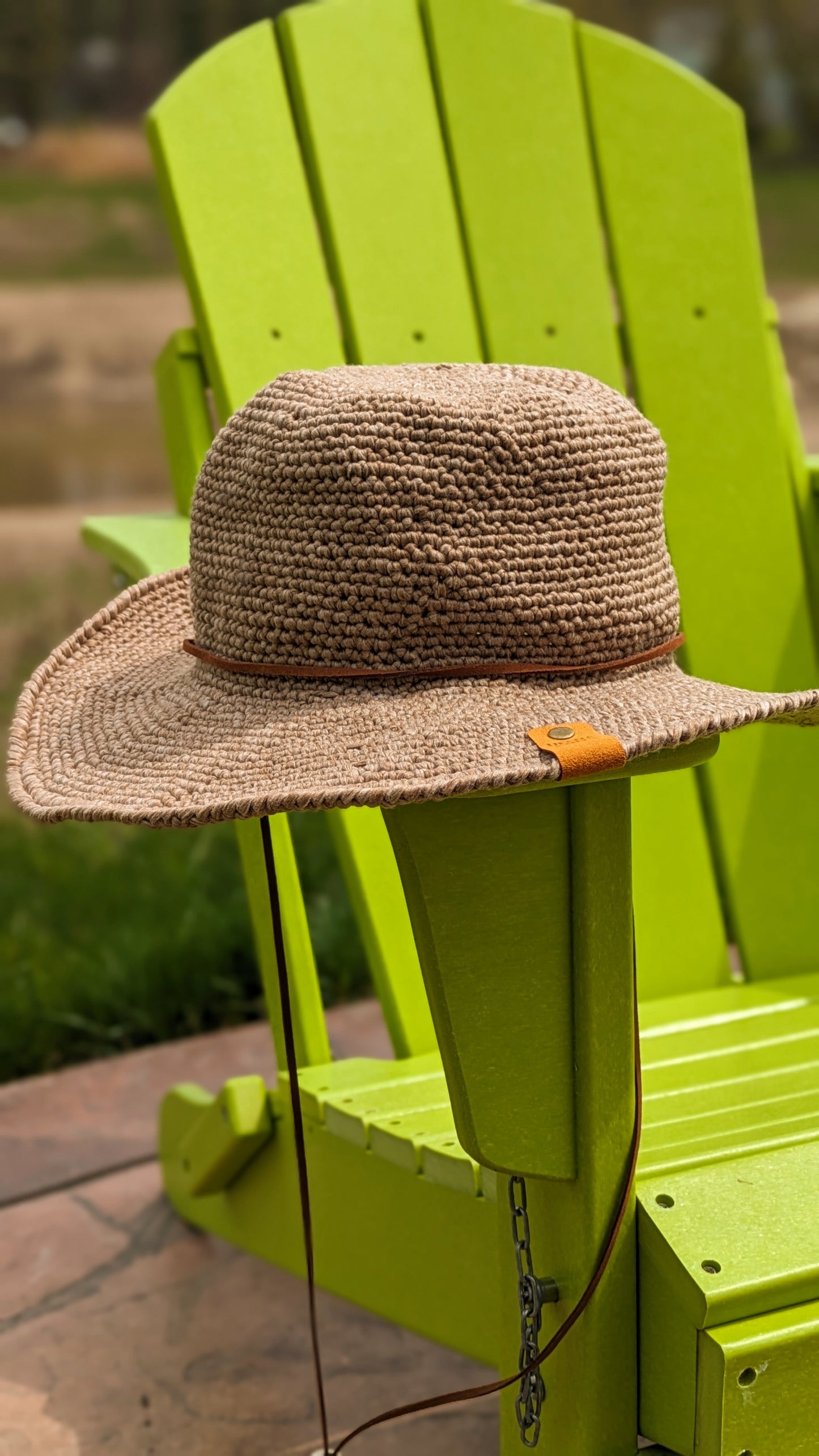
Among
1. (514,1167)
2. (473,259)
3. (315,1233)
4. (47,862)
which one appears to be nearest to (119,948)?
(47,862)

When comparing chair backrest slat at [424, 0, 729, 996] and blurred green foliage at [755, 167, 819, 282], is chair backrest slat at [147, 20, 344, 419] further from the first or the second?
blurred green foliage at [755, 167, 819, 282]

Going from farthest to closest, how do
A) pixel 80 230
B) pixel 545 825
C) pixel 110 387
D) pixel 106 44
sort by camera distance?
1. pixel 106 44
2. pixel 80 230
3. pixel 110 387
4. pixel 545 825

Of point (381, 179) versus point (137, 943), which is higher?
point (381, 179)

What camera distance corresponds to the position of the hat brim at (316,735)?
0.93 metres

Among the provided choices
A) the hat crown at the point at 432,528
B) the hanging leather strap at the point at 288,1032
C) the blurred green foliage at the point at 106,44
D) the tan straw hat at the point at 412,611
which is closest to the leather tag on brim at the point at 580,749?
the tan straw hat at the point at 412,611

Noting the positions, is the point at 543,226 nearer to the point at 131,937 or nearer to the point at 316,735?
the point at 316,735

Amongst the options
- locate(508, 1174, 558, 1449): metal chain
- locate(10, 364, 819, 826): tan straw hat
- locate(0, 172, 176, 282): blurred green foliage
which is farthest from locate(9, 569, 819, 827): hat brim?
locate(0, 172, 176, 282): blurred green foliage

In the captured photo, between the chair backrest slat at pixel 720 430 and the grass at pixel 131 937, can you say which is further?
the grass at pixel 131 937

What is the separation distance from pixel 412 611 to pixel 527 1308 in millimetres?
491

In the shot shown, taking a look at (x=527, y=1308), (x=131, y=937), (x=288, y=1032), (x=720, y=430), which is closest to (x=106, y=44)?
(x=131, y=937)

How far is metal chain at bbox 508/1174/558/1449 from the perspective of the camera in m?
1.11

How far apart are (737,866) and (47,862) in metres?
1.51

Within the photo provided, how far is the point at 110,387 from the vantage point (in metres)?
6.87

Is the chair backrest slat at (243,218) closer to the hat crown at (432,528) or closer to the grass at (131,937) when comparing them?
the hat crown at (432,528)
